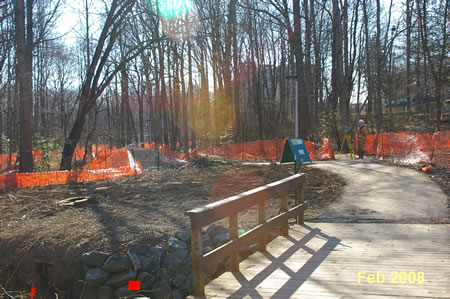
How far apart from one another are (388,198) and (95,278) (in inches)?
279

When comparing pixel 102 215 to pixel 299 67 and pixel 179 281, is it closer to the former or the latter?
pixel 179 281

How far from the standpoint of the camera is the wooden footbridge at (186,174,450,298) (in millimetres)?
4242

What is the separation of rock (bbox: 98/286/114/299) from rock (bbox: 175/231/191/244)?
1.60 metres

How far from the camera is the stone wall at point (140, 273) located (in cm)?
664

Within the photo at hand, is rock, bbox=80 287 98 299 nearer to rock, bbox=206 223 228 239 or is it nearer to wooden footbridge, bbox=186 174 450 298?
rock, bbox=206 223 228 239

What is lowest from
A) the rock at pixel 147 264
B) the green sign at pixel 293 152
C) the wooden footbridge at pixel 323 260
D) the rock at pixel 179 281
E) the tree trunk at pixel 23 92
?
the rock at pixel 179 281

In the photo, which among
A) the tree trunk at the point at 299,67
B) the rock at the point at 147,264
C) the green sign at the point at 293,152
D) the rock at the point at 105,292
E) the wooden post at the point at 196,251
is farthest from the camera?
the tree trunk at the point at 299,67

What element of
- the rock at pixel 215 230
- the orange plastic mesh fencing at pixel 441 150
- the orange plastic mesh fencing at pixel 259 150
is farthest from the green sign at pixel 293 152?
the orange plastic mesh fencing at pixel 259 150

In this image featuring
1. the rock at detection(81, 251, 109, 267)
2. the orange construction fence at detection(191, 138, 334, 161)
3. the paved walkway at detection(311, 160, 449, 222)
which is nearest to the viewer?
the rock at detection(81, 251, 109, 267)

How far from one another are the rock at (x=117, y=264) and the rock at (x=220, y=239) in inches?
69.2

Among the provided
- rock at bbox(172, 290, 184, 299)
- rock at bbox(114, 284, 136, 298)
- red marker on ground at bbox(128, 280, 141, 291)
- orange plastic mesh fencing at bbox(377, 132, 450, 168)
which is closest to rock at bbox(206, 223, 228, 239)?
rock at bbox(172, 290, 184, 299)

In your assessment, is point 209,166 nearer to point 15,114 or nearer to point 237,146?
point 237,146

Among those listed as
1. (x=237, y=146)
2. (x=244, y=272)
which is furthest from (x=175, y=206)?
(x=237, y=146)

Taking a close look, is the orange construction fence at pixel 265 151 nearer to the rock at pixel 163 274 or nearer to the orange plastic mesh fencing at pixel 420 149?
the orange plastic mesh fencing at pixel 420 149
